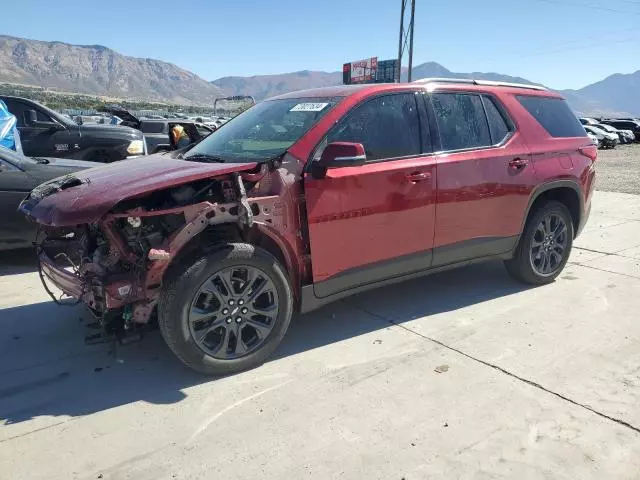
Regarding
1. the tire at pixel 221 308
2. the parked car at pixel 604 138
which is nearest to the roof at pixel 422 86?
the tire at pixel 221 308

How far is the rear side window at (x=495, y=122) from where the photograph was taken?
14.5ft

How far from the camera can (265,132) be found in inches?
153

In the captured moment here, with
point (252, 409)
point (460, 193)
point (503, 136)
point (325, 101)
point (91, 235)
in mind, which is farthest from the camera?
point (503, 136)

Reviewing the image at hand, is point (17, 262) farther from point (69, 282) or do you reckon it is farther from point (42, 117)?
point (42, 117)

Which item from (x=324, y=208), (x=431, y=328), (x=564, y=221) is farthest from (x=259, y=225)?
(x=564, y=221)

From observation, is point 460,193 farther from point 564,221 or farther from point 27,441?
point 27,441

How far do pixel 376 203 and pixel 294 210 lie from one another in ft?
2.08

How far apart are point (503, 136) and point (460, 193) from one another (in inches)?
31.1

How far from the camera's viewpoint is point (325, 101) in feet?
12.6

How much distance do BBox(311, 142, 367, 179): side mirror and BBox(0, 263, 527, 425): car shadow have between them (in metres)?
1.32

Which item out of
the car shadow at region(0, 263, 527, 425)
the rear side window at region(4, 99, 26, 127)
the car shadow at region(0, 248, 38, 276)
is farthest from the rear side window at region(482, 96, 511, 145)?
the rear side window at region(4, 99, 26, 127)

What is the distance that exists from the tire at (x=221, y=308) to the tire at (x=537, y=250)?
96.3 inches

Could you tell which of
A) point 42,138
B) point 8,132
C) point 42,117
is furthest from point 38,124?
point 8,132

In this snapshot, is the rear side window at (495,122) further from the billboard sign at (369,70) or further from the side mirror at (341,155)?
the billboard sign at (369,70)
